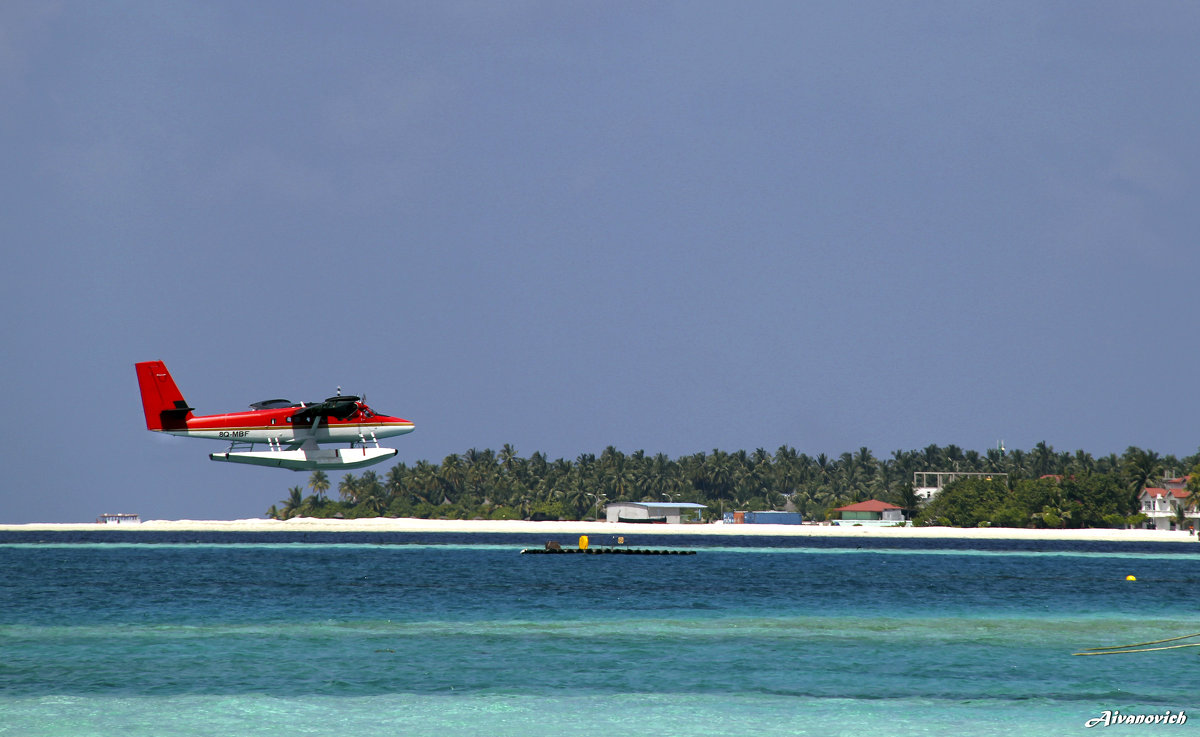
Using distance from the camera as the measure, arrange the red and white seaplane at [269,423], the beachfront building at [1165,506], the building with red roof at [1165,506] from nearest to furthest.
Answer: the red and white seaplane at [269,423]
the beachfront building at [1165,506]
the building with red roof at [1165,506]

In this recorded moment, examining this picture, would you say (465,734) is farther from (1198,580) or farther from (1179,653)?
(1198,580)

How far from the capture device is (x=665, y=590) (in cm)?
7962

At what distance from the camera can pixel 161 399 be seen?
52031mm

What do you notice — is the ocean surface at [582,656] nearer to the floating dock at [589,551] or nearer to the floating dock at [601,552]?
the floating dock at [589,551]

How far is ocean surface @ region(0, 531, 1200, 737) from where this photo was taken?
32.1 metres

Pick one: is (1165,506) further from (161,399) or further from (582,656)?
(161,399)

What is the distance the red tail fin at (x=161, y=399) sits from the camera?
170 feet

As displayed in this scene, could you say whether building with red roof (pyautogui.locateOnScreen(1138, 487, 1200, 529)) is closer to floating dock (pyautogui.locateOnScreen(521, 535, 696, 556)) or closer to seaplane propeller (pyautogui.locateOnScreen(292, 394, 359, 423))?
floating dock (pyautogui.locateOnScreen(521, 535, 696, 556))

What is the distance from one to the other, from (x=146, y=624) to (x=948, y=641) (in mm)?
34881

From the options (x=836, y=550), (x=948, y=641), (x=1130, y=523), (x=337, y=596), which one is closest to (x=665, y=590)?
(x=337, y=596)

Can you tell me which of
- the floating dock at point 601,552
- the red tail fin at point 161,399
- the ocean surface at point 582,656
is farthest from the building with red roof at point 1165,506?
the red tail fin at point 161,399

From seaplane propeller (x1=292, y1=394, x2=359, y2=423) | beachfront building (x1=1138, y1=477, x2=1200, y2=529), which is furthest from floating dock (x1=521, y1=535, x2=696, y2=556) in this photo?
beachfront building (x1=1138, y1=477, x2=1200, y2=529)

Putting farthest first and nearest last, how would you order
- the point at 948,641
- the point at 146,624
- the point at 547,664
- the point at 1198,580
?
1. the point at 1198,580
2. the point at 146,624
3. the point at 948,641
4. the point at 547,664

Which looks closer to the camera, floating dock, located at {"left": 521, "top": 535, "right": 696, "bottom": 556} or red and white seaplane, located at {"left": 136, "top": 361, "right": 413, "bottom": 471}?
red and white seaplane, located at {"left": 136, "top": 361, "right": 413, "bottom": 471}
